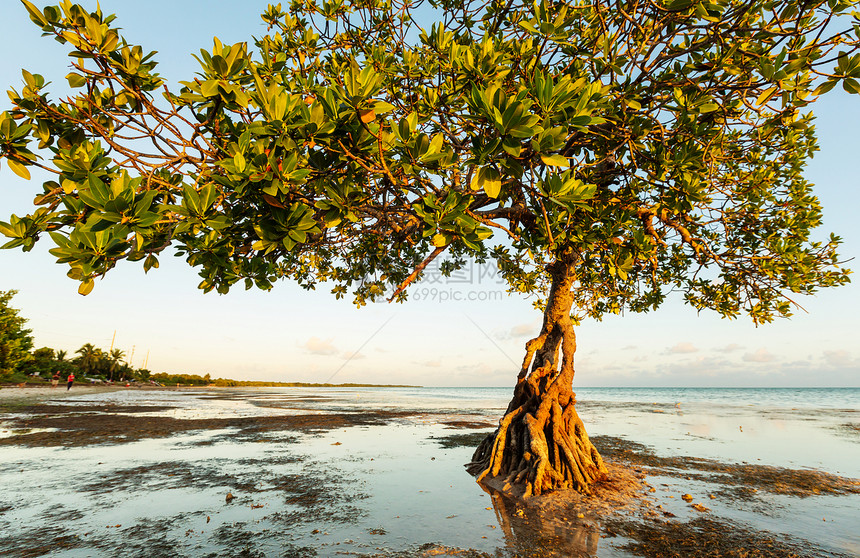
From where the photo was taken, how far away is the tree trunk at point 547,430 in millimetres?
7535

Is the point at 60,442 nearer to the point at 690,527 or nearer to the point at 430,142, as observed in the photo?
the point at 430,142

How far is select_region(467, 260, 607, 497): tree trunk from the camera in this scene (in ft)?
24.7

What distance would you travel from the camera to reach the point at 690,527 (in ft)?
18.5

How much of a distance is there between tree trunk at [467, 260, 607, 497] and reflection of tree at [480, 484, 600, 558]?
2.20 ft

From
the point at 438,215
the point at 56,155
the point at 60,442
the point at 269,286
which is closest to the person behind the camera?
the point at 438,215

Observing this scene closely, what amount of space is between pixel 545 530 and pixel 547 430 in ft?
9.65

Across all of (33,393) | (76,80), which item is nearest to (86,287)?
(76,80)

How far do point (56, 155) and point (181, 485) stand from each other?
6.27 metres

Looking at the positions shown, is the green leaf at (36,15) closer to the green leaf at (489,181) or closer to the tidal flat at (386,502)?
the green leaf at (489,181)

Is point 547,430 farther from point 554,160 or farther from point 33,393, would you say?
point 33,393

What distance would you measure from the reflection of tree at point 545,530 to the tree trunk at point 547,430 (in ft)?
Result: 2.20

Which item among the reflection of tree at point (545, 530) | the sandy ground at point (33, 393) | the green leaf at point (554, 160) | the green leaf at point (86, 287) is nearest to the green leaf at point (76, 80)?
the green leaf at point (86, 287)

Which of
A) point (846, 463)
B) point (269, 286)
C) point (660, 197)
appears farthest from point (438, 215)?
point (846, 463)

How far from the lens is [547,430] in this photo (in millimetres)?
8305
